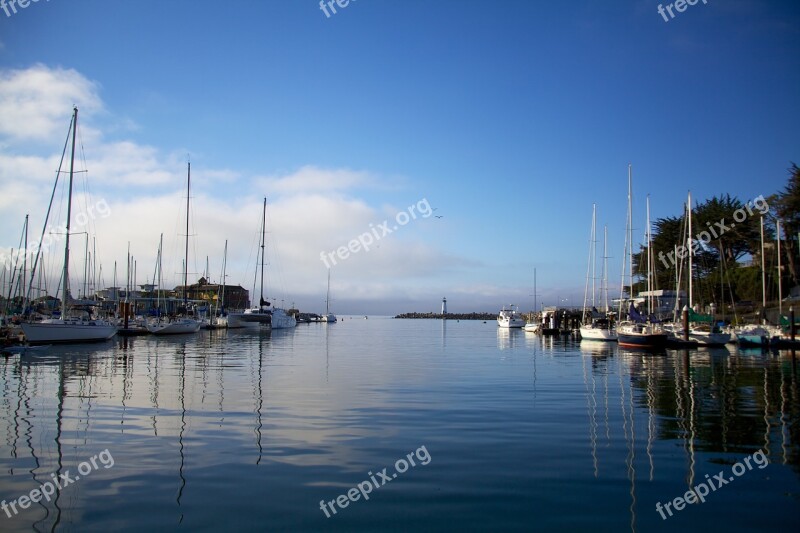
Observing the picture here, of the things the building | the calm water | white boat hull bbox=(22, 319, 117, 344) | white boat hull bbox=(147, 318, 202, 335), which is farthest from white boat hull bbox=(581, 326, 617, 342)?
the building

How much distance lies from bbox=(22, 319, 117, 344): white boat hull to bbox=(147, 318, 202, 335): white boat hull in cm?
1598

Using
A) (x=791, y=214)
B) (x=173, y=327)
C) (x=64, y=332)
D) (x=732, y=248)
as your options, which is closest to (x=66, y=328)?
(x=64, y=332)

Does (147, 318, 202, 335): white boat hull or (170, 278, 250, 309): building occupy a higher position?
(170, 278, 250, 309): building

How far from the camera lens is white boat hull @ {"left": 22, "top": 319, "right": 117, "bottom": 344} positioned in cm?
4053

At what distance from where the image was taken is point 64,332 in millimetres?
43219

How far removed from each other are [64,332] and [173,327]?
2365 centimetres

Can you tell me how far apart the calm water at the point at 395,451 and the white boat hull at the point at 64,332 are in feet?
63.2

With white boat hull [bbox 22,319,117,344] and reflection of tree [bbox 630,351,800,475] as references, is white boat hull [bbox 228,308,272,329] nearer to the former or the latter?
white boat hull [bbox 22,319,117,344]

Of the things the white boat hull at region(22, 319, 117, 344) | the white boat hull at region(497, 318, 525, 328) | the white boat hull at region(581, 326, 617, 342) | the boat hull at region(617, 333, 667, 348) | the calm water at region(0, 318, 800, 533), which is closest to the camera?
the calm water at region(0, 318, 800, 533)

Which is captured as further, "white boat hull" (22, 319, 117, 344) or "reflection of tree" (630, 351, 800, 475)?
"white boat hull" (22, 319, 117, 344)

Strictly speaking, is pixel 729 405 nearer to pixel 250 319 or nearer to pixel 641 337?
pixel 641 337

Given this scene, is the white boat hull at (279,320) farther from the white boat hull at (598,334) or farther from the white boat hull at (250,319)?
the white boat hull at (598,334)

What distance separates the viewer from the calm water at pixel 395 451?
8203 millimetres

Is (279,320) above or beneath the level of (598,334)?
above
